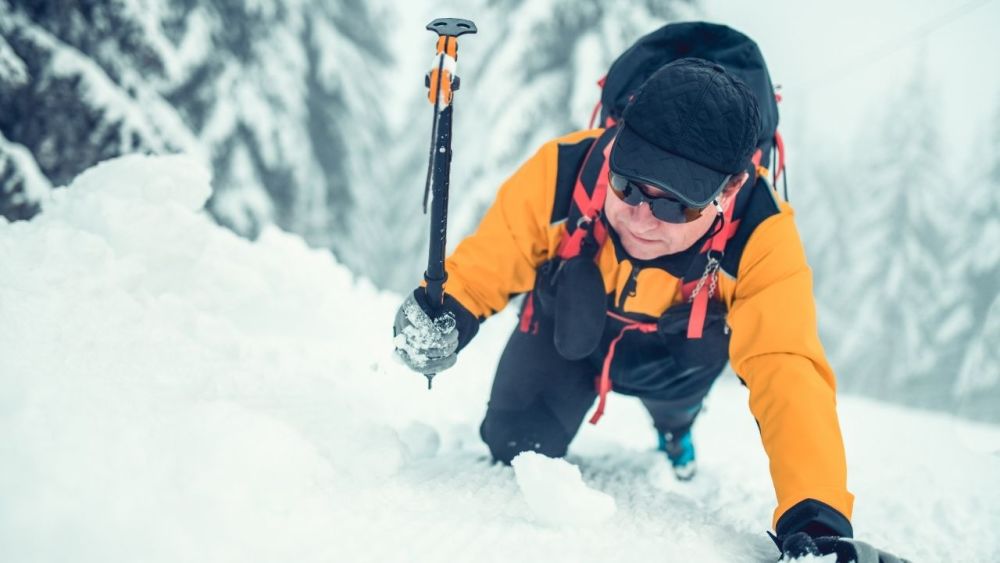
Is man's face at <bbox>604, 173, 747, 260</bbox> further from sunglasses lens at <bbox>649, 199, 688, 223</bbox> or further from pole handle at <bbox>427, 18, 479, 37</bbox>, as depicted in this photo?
pole handle at <bbox>427, 18, 479, 37</bbox>

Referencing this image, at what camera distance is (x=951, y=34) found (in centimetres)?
454

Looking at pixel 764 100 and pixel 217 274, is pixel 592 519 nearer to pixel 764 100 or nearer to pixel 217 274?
pixel 764 100

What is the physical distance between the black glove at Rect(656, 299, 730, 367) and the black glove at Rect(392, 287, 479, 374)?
865mm

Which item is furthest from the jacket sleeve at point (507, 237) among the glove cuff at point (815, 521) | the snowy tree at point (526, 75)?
the snowy tree at point (526, 75)

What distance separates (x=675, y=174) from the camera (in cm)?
190

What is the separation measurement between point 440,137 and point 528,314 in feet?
3.51

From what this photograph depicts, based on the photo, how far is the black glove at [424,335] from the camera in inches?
83.8

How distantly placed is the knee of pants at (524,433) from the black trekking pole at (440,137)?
2.04 ft

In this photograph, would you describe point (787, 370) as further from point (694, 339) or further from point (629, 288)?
point (629, 288)

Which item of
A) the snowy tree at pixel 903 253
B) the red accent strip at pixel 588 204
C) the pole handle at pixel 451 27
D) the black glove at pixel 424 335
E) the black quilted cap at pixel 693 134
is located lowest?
the snowy tree at pixel 903 253

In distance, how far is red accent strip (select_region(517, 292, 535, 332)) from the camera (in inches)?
110

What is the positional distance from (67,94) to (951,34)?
6.83 metres

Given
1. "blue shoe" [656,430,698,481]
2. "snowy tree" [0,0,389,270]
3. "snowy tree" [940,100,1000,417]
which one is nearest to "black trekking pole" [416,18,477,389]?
"blue shoe" [656,430,698,481]

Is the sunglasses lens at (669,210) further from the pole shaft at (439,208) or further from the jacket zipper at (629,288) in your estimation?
the pole shaft at (439,208)
